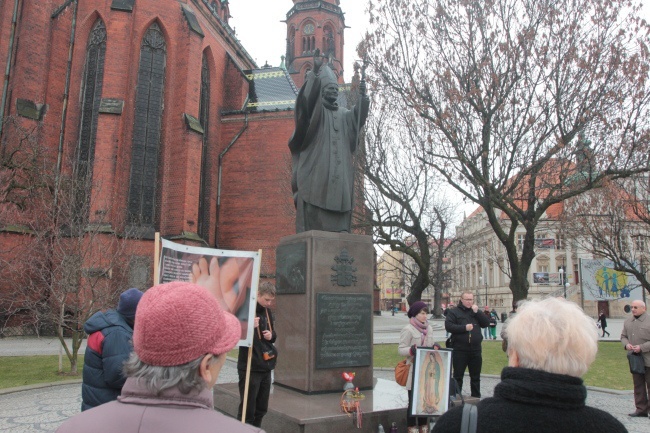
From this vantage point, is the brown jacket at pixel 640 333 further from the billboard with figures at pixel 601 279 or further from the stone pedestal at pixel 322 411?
the billboard with figures at pixel 601 279

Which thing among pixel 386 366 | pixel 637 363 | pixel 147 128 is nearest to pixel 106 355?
pixel 637 363

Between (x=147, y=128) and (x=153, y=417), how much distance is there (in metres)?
25.5

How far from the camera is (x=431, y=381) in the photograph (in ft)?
16.4

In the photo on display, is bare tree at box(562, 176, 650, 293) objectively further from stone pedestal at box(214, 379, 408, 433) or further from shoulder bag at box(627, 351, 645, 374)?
stone pedestal at box(214, 379, 408, 433)

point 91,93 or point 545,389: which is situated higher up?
point 91,93

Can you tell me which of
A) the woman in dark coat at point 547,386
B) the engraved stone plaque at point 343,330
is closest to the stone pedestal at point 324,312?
the engraved stone plaque at point 343,330

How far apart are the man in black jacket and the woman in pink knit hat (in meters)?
6.44

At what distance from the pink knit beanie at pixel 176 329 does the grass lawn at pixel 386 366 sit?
9897 millimetres

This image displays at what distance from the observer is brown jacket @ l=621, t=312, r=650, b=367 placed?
7949mm

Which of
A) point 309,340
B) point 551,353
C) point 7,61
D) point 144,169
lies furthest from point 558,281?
point 551,353

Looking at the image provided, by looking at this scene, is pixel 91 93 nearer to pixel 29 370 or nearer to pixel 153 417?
pixel 29 370

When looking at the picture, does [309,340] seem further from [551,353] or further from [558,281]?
[558,281]

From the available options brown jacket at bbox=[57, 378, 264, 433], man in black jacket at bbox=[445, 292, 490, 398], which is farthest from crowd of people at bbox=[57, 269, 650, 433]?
man in black jacket at bbox=[445, 292, 490, 398]

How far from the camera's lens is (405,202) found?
21.4m
